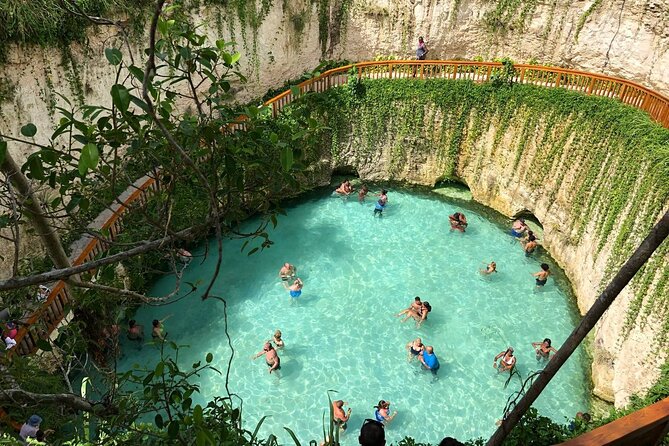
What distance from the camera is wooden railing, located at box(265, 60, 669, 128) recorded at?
485 inches

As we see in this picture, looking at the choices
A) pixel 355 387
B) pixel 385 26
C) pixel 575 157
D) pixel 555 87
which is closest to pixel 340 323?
pixel 355 387

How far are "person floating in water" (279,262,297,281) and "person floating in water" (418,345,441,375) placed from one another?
13.2 ft

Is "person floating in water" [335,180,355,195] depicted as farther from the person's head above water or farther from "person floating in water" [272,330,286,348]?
the person's head above water

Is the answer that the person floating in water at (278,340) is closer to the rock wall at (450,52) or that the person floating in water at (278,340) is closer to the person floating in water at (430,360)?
the person floating in water at (430,360)

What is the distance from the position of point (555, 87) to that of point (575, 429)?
969cm

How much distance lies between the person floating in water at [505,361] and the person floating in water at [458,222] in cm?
451

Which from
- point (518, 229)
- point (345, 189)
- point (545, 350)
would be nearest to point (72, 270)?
point (545, 350)

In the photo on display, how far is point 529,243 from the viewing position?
13992 millimetres

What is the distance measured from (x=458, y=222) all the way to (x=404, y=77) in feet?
15.7

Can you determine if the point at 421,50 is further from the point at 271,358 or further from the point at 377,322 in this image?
the point at 271,358

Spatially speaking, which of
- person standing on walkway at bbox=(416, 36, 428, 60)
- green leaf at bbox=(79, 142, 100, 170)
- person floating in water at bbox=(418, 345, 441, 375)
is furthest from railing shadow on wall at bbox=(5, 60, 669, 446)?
green leaf at bbox=(79, 142, 100, 170)

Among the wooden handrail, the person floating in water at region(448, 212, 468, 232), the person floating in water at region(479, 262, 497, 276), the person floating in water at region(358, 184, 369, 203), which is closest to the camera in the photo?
the wooden handrail

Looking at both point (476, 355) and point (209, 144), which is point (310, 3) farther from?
point (209, 144)

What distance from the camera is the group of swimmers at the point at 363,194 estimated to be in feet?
51.3
